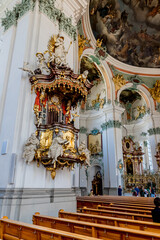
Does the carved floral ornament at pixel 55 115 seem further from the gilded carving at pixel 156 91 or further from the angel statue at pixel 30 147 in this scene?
the gilded carving at pixel 156 91

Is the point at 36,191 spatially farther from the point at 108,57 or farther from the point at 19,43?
the point at 108,57

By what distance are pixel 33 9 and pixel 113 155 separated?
33.1ft

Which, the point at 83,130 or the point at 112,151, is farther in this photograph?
the point at 83,130

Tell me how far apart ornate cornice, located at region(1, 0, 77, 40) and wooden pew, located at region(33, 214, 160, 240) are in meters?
7.03

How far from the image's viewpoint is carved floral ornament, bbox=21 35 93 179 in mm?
4793

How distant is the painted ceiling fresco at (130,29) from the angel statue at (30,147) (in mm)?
11205

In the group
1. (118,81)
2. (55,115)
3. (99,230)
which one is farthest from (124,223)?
(118,81)

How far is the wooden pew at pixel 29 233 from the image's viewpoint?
2.25m

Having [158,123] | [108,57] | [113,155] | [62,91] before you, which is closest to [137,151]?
[158,123]

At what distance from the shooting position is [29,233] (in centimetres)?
269

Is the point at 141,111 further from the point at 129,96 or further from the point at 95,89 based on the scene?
the point at 95,89

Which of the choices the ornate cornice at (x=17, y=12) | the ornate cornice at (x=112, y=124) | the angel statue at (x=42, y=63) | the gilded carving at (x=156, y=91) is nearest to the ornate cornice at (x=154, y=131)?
the gilded carving at (x=156, y=91)

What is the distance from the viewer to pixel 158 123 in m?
15.8

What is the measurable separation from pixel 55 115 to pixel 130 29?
1356 centimetres
